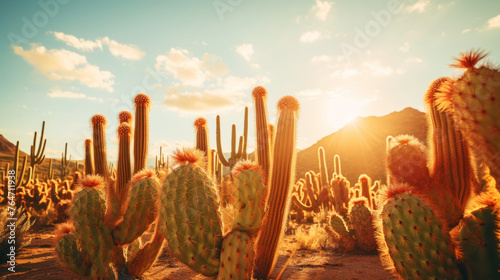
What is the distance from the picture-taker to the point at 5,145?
61.8 meters

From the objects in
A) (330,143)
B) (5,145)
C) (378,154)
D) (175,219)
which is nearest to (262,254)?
(175,219)

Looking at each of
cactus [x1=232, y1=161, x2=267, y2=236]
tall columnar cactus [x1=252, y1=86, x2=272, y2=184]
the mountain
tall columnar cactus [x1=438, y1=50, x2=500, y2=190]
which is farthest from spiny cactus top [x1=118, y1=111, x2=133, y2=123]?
A: the mountain

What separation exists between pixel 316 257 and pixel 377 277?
1.80 metres

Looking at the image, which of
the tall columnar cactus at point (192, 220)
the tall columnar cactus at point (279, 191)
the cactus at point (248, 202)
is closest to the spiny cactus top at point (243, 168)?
the cactus at point (248, 202)

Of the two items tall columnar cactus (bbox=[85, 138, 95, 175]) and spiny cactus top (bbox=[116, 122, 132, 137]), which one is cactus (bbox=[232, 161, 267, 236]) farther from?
tall columnar cactus (bbox=[85, 138, 95, 175])

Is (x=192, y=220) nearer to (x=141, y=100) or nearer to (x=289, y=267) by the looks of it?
(x=289, y=267)

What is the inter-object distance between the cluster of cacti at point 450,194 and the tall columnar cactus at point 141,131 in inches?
170

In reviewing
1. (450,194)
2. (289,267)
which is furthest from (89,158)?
(450,194)

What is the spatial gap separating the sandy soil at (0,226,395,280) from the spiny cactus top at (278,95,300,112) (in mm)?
2779

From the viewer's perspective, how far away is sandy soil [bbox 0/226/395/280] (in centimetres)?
486

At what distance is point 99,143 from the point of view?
5812 millimetres

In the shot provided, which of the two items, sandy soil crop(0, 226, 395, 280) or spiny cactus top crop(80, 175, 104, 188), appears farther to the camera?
sandy soil crop(0, 226, 395, 280)

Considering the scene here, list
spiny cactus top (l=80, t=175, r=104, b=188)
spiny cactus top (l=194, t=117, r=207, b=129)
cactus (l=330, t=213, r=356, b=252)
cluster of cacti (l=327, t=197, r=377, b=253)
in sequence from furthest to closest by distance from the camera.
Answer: cactus (l=330, t=213, r=356, b=252) → cluster of cacti (l=327, t=197, r=377, b=253) → spiny cactus top (l=194, t=117, r=207, b=129) → spiny cactus top (l=80, t=175, r=104, b=188)

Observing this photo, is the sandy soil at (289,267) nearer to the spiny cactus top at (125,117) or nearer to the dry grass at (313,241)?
the dry grass at (313,241)
